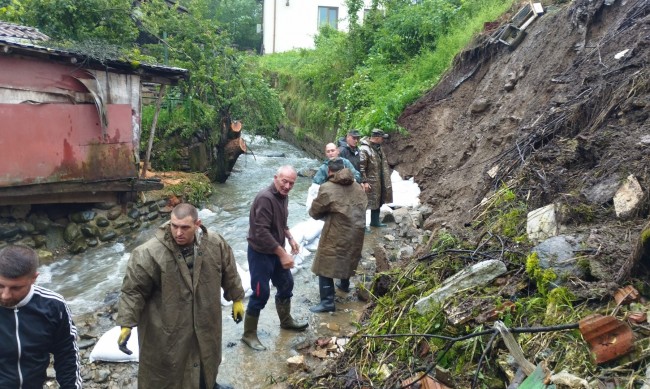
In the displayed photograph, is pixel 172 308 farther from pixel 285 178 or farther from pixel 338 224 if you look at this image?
pixel 338 224

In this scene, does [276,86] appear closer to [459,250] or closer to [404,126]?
[404,126]

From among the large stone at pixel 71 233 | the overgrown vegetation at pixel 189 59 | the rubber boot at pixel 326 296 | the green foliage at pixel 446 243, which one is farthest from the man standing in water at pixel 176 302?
the overgrown vegetation at pixel 189 59

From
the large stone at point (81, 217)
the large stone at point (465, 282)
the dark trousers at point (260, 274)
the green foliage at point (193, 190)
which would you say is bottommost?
the large stone at point (81, 217)

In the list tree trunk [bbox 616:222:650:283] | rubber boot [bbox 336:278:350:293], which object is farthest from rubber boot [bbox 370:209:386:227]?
tree trunk [bbox 616:222:650:283]

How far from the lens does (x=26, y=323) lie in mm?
2664

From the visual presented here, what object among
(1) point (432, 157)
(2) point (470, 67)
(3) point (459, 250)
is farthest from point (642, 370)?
(2) point (470, 67)

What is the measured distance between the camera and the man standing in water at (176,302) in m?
3.54

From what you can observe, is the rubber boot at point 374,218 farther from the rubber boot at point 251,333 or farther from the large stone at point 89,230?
the large stone at point 89,230

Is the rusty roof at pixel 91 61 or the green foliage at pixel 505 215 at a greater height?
the rusty roof at pixel 91 61

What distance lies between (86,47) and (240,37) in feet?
94.0

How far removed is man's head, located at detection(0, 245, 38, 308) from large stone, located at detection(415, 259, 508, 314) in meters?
2.49

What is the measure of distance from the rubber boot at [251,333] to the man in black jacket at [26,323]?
2.43m

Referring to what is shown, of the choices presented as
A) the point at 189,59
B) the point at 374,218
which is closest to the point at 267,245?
the point at 374,218

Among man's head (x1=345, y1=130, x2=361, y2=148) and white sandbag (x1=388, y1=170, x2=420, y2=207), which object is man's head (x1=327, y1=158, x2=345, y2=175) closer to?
man's head (x1=345, y1=130, x2=361, y2=148)
